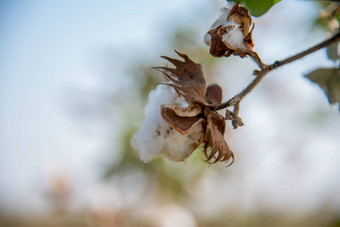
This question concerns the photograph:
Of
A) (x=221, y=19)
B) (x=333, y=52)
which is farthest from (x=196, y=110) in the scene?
(x=333, y=52)

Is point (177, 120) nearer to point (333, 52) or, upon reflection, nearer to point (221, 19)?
point (221, 19)

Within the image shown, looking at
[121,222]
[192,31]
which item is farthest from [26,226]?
[192,31]

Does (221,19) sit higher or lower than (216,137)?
higher

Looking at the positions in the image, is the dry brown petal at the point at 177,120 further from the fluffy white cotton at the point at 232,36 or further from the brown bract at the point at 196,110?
the fluffy white cotton at the point at 232,36

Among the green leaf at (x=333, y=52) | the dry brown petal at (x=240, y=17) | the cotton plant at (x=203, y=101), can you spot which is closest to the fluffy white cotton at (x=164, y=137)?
the cotton plant at (x=203, y=101)

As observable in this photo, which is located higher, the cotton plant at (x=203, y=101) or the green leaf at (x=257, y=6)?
the green leaf at (x=257, y=6)

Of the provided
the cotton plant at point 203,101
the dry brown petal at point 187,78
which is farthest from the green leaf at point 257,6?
the dry brown petal at point 187,78

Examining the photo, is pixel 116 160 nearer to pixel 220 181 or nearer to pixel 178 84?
pixel 220 181

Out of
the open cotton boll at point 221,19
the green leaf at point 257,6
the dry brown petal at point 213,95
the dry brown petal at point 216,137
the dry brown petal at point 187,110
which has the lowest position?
the dry brown petal at point 216,137
